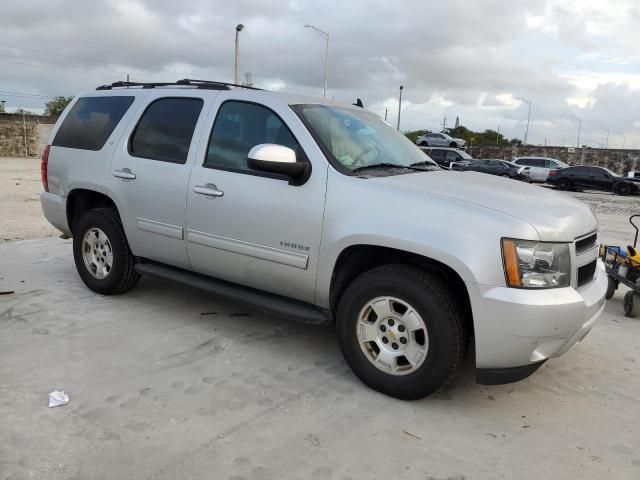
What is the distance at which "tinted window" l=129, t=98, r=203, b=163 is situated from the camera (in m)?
4.29

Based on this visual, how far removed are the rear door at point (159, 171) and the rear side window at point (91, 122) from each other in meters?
0.29

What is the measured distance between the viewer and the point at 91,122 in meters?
5.02

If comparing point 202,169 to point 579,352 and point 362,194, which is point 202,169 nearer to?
point 362,194

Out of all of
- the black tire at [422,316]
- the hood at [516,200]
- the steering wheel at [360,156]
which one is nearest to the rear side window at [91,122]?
the steering wheel at [360,156]

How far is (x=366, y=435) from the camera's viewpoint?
293 cm

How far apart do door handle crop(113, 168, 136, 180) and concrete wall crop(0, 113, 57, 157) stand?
30507 millimetres

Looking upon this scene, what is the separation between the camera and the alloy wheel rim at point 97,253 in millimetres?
4883

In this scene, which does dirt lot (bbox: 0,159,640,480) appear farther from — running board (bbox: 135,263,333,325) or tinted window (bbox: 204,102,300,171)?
tinted window (bbox: 204,102,300,171)

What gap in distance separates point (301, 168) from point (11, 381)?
2.18 m

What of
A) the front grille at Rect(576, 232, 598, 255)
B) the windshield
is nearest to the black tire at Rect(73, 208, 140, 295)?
the windshield

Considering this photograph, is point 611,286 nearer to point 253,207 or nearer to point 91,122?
point 253,207

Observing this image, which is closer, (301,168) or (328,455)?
(328,455)

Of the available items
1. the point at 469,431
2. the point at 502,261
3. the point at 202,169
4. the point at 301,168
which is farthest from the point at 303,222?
the point at 469,431

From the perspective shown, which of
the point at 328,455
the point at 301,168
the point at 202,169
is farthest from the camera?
the point at 202,169
